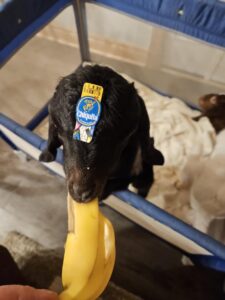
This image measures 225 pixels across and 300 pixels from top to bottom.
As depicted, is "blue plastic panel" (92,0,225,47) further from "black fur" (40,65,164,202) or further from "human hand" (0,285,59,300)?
"human hand" (0,285,59,300)

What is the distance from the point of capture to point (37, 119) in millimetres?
1583

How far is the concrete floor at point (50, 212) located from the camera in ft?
4.19

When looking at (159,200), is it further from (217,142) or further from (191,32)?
(191,32)

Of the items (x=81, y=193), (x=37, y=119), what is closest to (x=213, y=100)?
(x=37, y=119)

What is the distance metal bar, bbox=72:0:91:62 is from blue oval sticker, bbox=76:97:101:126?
3.26 feet

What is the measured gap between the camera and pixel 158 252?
53.4 inches

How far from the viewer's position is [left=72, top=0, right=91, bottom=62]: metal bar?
150 centimetres

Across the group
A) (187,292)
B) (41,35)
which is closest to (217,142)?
(187,292)

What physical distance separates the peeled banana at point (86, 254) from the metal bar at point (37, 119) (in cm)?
88

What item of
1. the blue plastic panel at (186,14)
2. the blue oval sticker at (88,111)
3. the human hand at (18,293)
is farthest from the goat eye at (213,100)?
the human hand at (18,293)

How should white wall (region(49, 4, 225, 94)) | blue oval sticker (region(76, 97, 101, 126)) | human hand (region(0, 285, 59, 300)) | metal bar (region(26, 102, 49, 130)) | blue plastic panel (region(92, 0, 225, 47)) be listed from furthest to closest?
metal bar (region(26, 102, 49, 130)) → white wall (region(49, 4, 225, 94)) → blue plastic panel (region(92, 0, 225, 47)) → blue oval sticker (region(76, 97, 101, 126)) → human hand (region(0, 285, 59, 300))

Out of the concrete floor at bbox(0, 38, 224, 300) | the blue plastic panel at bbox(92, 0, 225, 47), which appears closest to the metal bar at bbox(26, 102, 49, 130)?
the concrete floor at bbox(0, 38, 224, 300)

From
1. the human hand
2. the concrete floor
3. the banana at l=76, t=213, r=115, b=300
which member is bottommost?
the concrete floor

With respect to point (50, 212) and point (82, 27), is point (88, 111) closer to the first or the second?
point (50, 212)
